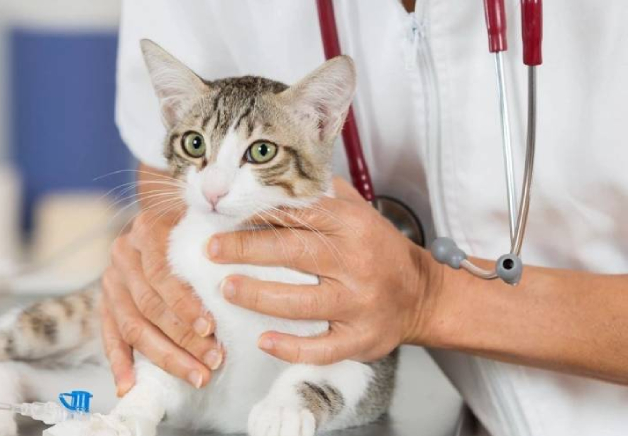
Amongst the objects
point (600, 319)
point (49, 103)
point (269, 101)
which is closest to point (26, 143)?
point (49, 103)

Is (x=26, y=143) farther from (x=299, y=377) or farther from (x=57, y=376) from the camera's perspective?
(x=299, y=377)

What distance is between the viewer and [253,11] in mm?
1325

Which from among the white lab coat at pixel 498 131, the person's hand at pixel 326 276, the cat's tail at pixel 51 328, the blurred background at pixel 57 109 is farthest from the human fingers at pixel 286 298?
the blurred background at pixel 57 109

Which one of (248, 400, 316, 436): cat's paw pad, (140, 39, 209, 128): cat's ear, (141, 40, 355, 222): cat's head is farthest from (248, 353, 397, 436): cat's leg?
(140, 39, 209, 128): cat's ear

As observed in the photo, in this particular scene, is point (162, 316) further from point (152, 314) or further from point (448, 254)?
point (448, 254)

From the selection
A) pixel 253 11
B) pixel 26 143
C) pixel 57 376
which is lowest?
pixel 26 143

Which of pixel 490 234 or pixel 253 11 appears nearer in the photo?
pixel 490 234

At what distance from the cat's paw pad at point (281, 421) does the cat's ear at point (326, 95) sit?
336mm

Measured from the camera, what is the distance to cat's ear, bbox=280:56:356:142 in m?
1.02

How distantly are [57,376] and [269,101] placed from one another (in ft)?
1.66

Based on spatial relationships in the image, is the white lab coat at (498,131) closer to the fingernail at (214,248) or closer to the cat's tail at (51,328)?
the fingernail at (214,248)

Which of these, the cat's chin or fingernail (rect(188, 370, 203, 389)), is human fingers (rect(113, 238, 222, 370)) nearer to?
fingernail (rect(188, 370, 203, 389))

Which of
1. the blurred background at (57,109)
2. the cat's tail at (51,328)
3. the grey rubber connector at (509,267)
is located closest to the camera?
the grey rubber connector at (509,267)

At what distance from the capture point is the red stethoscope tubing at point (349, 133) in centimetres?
119
